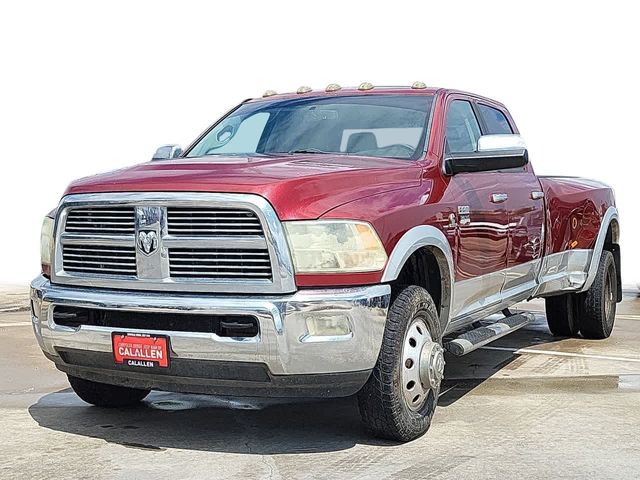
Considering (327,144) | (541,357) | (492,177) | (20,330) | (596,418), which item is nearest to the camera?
(596,418)

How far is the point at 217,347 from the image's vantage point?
14.0 ft

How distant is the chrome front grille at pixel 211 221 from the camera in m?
4.27

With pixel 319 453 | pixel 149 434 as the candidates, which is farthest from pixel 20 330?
pixel 319 453

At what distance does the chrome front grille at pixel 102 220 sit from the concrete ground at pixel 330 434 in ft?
3.42

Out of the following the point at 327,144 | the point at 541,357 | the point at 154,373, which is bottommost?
the point at 541,357

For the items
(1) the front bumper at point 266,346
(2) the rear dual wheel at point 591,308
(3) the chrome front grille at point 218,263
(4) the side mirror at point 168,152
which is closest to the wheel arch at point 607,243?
(2) the rear dual wheel at point 591,308

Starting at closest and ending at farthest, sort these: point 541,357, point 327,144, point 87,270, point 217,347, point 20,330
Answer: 1. point 217,347
2. point 87,270
3. point 327,144
4. point 541,357
5. point 20,330

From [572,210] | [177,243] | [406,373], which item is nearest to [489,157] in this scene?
[406,373]

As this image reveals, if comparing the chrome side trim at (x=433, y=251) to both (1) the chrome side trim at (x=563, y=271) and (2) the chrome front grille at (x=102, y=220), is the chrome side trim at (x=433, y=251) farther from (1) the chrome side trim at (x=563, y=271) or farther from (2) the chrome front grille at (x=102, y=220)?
(1) the chrome side trim at (x=563, y=271)

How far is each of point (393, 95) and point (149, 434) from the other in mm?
2544

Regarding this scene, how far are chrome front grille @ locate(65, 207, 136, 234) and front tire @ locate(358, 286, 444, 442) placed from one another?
4.29 feet

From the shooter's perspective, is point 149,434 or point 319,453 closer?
point 319,453

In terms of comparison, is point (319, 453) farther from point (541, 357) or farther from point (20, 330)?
point (20, 330)

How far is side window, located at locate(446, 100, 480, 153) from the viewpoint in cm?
587
